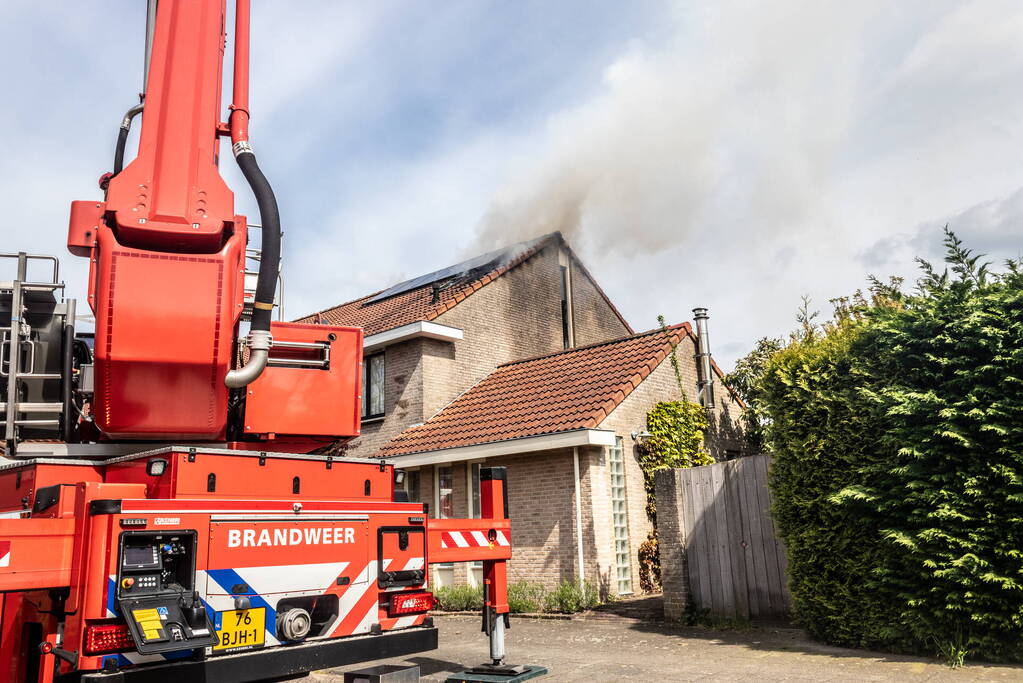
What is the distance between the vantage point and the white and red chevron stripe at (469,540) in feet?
22.6

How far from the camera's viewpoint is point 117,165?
19.0 feet

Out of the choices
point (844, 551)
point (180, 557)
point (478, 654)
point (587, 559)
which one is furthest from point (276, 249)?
point (587, 559)

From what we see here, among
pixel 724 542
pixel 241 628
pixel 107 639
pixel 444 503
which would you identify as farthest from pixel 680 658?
pixel 444 503

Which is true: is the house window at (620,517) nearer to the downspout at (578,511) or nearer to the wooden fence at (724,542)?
the downspout at (578,511)

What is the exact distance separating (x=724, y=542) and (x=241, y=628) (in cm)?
810

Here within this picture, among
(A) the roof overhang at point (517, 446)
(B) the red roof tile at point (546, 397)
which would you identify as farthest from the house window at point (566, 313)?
(A) the roof overhang at point (517, 446)

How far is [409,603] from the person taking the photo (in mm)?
6051

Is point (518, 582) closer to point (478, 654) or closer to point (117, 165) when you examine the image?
point (478, 654)

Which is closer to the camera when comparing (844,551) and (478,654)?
(844,551)

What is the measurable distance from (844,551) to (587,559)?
17.3 ft

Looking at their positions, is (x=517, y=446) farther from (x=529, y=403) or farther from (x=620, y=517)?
(x=620, y=517)

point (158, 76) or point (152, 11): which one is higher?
point (152, 11)

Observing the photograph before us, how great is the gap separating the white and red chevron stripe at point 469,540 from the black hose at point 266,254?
262 centimetres

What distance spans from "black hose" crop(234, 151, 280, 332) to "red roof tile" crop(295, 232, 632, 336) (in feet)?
38.9
